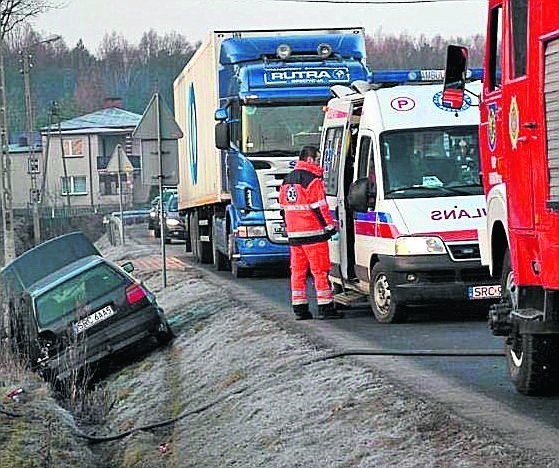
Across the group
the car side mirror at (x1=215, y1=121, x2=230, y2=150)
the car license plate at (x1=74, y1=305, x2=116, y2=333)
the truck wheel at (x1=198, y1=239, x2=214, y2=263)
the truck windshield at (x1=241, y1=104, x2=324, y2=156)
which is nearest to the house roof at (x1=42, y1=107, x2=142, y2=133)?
the truck wheel at (x1=198, y1=239, x2=214, y2=263)

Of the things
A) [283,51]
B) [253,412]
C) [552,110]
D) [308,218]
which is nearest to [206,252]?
[283,51]

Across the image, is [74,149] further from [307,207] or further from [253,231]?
[307,207]

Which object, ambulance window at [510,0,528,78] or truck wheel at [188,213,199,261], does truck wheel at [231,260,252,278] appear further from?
ambulance window at [510,0,528,78]

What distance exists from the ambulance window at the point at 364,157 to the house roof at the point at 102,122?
9004 centimetres

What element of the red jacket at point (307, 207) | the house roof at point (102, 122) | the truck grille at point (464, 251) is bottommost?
the truck grille at point (464, 251)

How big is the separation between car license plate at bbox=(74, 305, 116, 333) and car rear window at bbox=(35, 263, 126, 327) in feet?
0.59

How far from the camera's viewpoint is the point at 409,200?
567 inches

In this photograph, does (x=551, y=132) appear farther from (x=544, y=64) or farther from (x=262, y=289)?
(x=262, y=289)

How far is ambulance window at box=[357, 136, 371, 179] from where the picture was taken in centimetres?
1507

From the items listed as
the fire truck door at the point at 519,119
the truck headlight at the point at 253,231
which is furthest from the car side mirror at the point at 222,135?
the fire truck door at the point at 519,119

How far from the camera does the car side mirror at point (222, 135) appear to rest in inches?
867

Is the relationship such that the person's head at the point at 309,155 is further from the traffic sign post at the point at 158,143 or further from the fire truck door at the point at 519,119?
the traffic sign post at the point at 158,143

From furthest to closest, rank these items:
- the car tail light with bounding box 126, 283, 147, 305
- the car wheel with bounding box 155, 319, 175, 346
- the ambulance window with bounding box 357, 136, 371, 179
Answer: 1. the car wheel with bounding box 155, 319, 175, 346
2. the car tail light with bounding box 126, 283, 147, 305
3. the ambulance window with bounding box 357, 136, 371, 179

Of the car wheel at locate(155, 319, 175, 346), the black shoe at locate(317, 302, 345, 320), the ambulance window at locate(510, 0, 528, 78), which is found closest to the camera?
the ambulance window at locate(510, 0, 528, 78)
